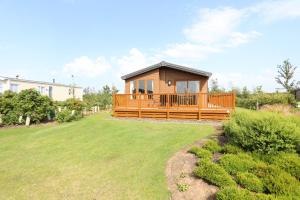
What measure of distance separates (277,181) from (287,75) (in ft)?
117

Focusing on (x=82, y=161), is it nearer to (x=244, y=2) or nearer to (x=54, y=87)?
(x=244, y=2)

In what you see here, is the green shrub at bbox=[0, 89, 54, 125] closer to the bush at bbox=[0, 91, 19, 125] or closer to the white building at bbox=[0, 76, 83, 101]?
the bush at bbox=[0, 91, 19, 125]

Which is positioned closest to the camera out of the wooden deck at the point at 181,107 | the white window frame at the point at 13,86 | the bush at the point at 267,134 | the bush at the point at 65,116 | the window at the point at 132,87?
the bush at the point at 267,134

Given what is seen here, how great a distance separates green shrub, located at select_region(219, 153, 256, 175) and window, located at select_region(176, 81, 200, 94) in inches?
368

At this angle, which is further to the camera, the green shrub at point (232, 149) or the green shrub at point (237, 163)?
the green shrub at point (232, 149)

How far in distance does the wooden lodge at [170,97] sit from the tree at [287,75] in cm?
2672

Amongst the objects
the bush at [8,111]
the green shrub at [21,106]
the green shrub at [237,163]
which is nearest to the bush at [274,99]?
the green shrub at [237,163]

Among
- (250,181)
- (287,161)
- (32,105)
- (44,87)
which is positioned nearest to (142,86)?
(32,105)

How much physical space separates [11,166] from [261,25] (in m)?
16.6

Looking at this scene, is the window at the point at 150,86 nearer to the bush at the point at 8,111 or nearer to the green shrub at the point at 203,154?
the green shrub at the point at 203,154

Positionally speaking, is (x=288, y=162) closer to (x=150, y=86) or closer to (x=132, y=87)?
(x=150, y=86)

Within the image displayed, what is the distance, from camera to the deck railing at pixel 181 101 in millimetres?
9500

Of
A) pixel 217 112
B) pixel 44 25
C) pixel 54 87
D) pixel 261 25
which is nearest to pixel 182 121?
pixel 217 112

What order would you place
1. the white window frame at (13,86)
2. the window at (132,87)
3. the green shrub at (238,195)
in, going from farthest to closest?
the white window frame at (13,86) < the window at (132,87) < the green shrub at (238,195)
